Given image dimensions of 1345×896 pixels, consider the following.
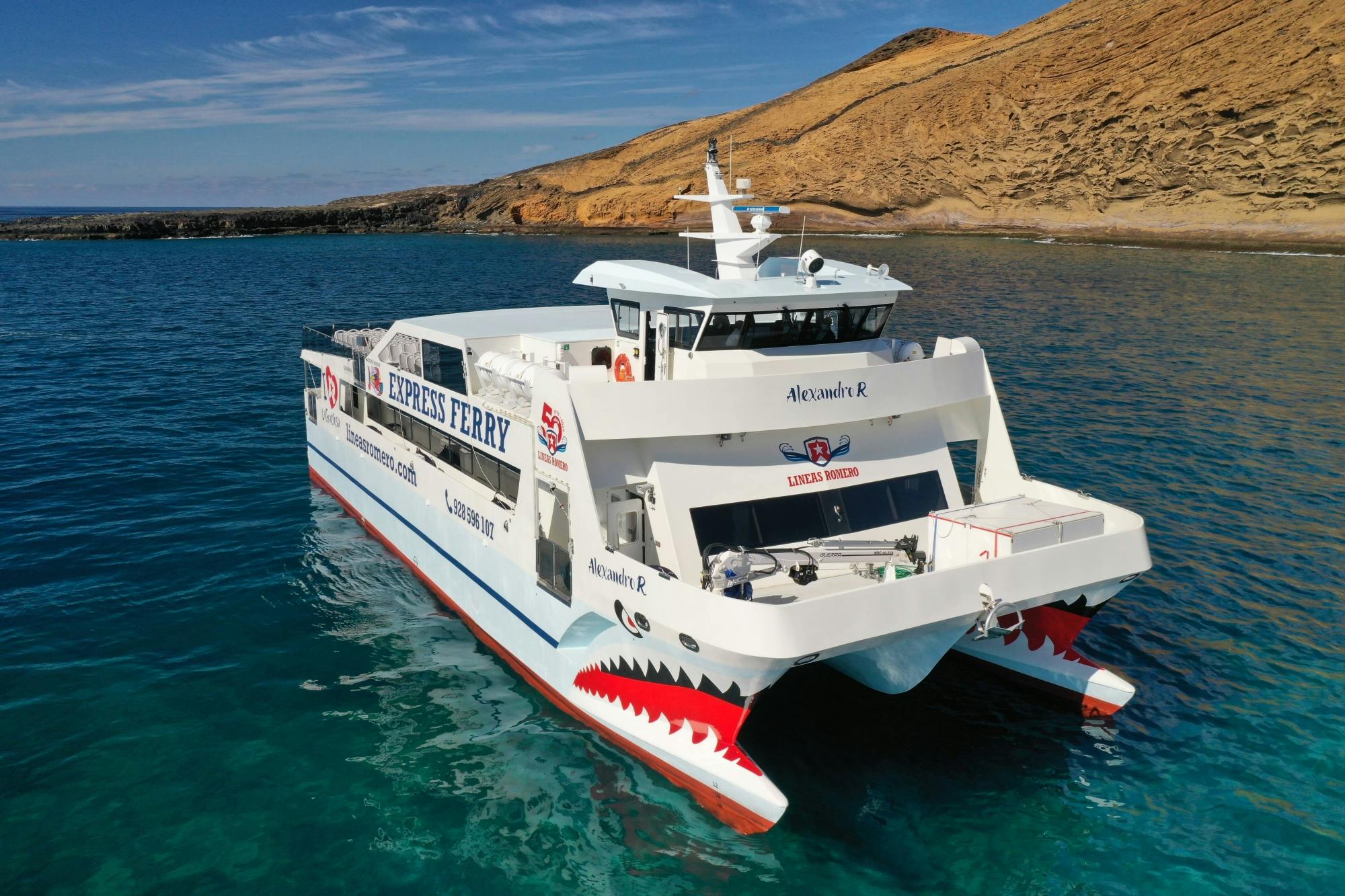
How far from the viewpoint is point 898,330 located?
32.4m

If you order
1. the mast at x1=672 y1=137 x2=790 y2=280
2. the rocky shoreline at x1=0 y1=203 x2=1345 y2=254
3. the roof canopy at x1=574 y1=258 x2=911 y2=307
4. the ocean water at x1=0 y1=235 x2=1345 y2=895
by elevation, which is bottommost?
the ocean water at x1=0 y1=235 x2=1345 y2=895

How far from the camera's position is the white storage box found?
9312 millimetres

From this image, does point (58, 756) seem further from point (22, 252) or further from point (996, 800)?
point (22, 252)

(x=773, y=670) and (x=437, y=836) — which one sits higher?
(x=773, y=670)

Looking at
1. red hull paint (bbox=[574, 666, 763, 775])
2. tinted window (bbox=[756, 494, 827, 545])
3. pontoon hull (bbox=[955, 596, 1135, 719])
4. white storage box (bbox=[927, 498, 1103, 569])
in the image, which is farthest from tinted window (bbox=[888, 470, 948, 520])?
red hull paint (bbox=[574, 666, 763, 775])

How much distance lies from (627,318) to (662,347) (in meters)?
0.99

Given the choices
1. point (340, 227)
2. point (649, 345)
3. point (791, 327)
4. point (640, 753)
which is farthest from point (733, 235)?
point (340, 227)

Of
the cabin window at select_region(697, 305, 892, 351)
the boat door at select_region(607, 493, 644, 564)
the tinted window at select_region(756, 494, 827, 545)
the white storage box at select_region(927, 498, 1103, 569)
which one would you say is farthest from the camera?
the cabin window at select_region(697, 305, 892, 351)

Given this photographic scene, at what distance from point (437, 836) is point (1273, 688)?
34.5 ft

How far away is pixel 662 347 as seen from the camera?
38.0 feet

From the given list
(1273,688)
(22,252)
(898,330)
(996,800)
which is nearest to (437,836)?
(996,800)

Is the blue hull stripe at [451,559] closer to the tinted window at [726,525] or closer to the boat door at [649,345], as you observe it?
the tinted window at [726,525]

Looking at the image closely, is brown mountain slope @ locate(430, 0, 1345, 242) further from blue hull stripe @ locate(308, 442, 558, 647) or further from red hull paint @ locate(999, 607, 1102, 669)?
blue hull stripe @ locate(308, 442, 558, 647)

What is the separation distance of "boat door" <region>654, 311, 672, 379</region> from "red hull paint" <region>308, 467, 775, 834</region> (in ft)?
14.4
